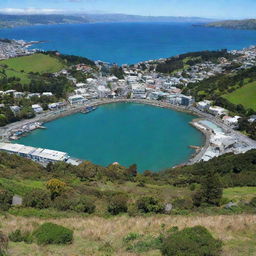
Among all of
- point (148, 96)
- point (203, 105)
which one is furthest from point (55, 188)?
point (148, 96)

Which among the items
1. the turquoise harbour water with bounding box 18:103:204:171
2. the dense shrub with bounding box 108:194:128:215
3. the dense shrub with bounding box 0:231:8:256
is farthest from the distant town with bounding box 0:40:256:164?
the dense shrub with bounding box 0:231:8:256

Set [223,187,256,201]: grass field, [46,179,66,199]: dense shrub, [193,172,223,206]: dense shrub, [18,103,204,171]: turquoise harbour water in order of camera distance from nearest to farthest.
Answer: [46,179,66,199]: dense shrub
[193,172,223,206]: dense shrub
[223,187,256,201]: grass field
[18,103,204,171]: turquoise harbour water

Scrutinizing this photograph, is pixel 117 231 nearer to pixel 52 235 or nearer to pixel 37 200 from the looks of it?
pixel 52 235

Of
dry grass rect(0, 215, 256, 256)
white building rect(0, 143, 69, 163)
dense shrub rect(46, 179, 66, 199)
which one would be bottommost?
white building rect(0, 143, 69, 163)

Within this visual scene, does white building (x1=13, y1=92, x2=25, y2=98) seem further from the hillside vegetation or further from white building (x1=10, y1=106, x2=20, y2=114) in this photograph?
the hillside vegetation

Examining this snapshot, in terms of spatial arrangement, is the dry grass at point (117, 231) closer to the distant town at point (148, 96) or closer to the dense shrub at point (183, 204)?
the dense shrub at point (183, 204)

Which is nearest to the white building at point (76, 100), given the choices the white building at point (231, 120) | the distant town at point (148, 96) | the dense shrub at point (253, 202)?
the distant town at point (148, 96)
